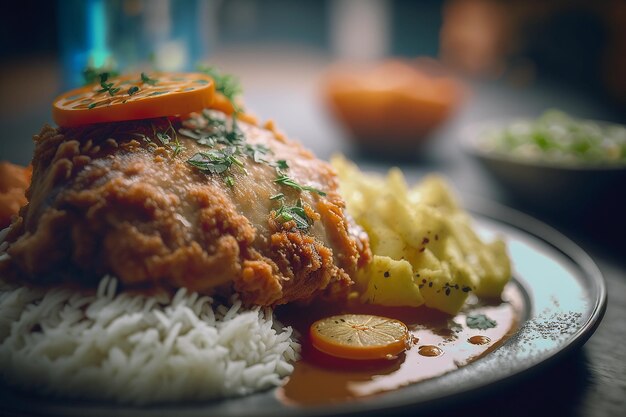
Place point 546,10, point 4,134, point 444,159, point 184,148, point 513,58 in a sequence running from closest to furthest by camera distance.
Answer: point 184,148
point 4,134
point 444,159
point 546,10
point 513,58

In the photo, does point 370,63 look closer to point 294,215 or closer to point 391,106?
point 391,106

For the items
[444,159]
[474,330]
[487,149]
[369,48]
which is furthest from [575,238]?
[369,48]

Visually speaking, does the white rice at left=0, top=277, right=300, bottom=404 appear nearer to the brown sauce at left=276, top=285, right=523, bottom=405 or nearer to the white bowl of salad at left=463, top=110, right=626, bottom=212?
the brown sauce at left=276, top=285, right=523, bottom=405

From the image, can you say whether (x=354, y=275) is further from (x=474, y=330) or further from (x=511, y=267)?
(x=511, y=267)

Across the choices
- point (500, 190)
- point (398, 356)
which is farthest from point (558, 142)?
point (398, 356)

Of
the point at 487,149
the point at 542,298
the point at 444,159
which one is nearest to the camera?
the point at 542,298

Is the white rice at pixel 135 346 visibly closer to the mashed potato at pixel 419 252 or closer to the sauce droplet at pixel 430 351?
the sauce droplet at pixel 430 351
